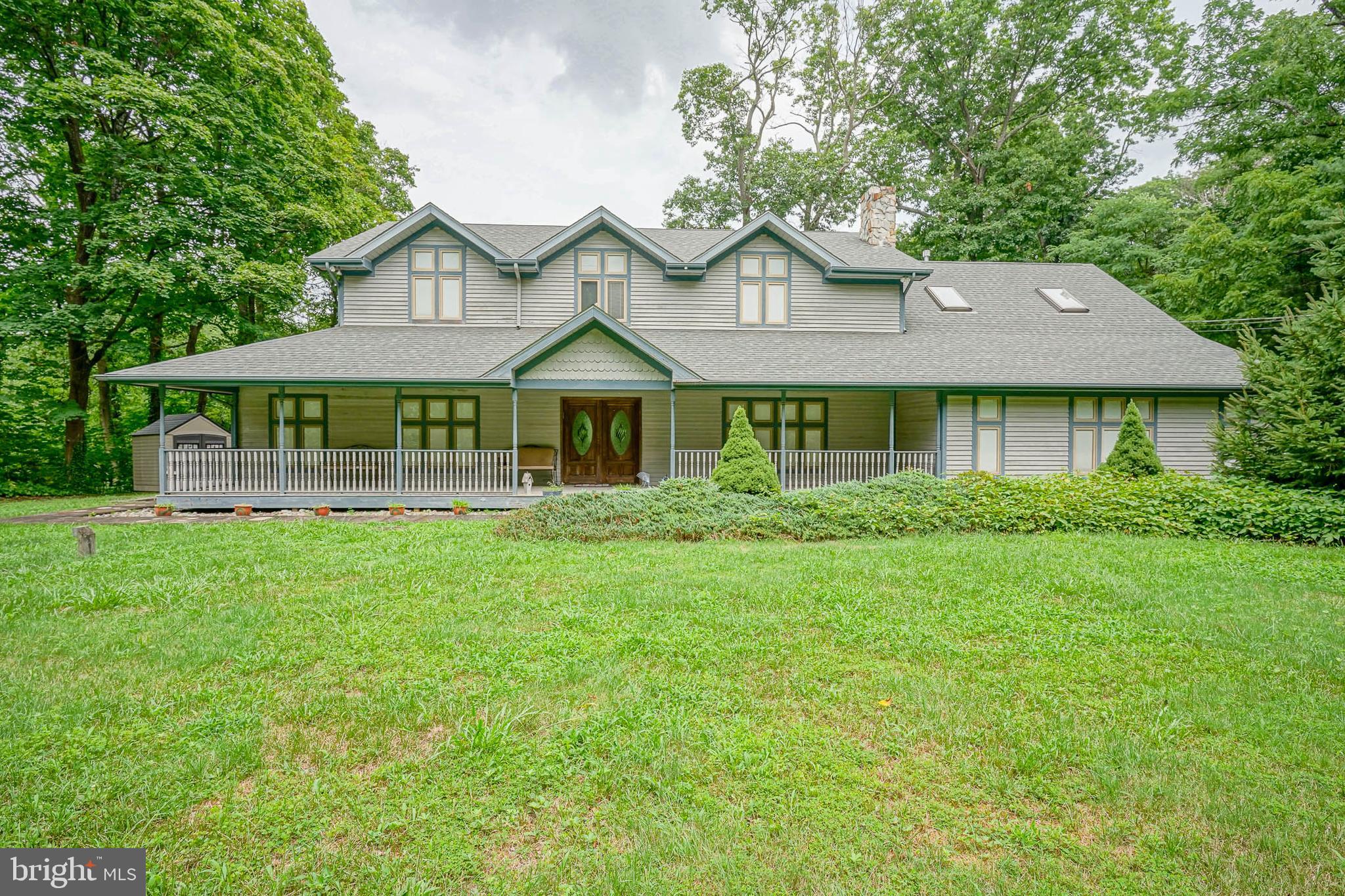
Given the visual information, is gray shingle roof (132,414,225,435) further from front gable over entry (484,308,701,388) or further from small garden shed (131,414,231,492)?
front gable over entry (484,308,701,388)

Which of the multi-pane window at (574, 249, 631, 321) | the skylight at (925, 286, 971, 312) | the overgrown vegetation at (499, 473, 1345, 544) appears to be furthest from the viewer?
the skylight at (925, 286, 971, 312)

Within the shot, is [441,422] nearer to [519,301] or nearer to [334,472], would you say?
[334,472]

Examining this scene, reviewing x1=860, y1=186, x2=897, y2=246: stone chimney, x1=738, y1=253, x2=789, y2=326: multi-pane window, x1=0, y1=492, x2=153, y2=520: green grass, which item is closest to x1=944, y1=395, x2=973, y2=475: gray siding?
x1=738, y1=253, x2=789, y2=326: multi-pane window

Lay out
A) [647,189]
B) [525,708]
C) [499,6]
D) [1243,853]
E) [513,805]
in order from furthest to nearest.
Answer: [647,189]
[499,6]
[525,708]
[513,805]
[1243,853]

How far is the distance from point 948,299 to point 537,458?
13494mm

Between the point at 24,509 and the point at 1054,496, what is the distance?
21920 millimetres

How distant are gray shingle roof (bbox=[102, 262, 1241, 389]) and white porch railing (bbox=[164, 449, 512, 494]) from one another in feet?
6.39

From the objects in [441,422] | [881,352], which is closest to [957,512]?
[881,352]

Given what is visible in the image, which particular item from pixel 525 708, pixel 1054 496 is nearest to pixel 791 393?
pixel 1054 496

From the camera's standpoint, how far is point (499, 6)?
19688 millimetres

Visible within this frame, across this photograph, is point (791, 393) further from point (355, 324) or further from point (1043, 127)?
point (1043, 127)

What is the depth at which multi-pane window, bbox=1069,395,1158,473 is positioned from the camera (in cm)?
1483

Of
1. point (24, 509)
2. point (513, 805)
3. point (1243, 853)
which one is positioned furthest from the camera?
point (24, 509)

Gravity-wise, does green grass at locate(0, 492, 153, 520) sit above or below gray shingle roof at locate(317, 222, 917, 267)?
below
